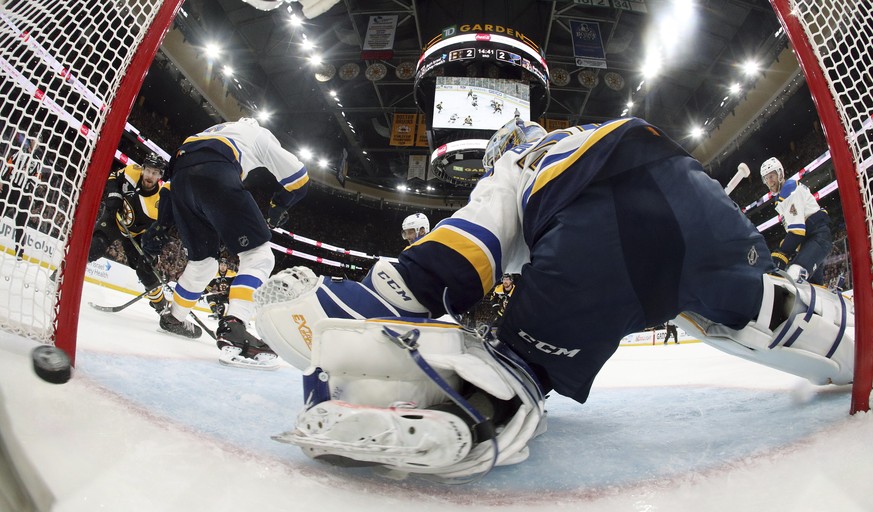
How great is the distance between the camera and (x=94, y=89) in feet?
3.16

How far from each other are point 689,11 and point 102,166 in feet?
37.7

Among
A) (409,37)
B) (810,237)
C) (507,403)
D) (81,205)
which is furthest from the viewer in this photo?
(409,37)

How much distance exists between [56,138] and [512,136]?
1074 millimetres

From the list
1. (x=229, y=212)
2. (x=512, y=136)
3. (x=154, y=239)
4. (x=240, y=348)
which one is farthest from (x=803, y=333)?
(x=154, y=239)

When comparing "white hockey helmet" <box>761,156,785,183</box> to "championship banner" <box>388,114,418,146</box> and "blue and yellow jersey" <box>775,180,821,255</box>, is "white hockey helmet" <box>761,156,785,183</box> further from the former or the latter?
"championship banner" <box>388,114,418,146</box>

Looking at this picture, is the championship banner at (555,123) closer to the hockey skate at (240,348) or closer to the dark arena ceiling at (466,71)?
the dark arena ceiling at (466,71)

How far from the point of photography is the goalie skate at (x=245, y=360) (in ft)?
5.52

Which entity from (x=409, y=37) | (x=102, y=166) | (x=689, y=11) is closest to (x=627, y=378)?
(x=102, y=166)

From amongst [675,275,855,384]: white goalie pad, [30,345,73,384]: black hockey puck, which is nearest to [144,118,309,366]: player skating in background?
[30,345,73,384]: black hockey puck

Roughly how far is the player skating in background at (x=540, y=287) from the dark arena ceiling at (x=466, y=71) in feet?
28.4

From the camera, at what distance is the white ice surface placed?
50 cm

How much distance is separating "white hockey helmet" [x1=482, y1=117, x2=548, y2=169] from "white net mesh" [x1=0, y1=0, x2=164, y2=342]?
2.85ft

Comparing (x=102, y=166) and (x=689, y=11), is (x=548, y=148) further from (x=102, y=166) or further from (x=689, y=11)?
(x=689, y=11)

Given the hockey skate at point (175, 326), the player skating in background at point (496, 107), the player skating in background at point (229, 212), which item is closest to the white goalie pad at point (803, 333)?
the player skating in background at point (229, 212)
